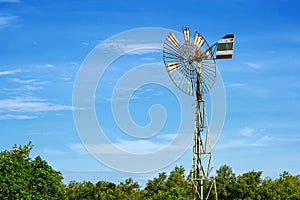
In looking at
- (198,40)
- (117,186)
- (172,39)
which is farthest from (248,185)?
(172,39)

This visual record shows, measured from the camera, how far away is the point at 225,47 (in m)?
23.3

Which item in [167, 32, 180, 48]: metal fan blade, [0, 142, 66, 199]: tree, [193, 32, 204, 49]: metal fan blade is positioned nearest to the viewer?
[167, 32, 180, 48]: metal fan blade

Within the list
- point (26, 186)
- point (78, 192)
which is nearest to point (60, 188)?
point (26, 186)

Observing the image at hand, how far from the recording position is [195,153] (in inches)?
923

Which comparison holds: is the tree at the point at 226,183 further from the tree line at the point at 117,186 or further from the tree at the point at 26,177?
the tree at the point at 26,177

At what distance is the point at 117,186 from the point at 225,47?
25539mm

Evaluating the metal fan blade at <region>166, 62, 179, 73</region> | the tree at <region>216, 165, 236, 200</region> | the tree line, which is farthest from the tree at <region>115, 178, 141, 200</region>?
the metal fan blade at <region>166, 62, 179, 73</region>

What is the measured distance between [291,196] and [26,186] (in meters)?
20.5

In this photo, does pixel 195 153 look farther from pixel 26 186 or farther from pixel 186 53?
pixel 26 186

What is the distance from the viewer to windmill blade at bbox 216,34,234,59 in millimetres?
23169

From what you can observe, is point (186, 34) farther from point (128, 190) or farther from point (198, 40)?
point (128, 190)

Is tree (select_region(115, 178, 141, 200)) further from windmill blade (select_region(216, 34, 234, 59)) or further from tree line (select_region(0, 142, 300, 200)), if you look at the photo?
windmill blade (select_region(216, 34, 234, 59))

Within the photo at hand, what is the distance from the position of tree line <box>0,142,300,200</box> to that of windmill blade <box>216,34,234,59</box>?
13401 millimetres

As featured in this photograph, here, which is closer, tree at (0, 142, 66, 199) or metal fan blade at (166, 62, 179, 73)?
metal fan blade at (166, 62, 179, 73)
